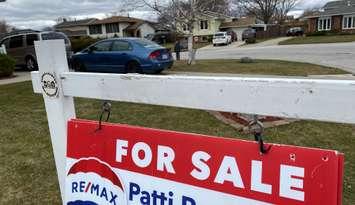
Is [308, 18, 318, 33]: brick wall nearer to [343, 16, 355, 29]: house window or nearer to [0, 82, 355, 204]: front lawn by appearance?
[343, 16, 355, 29]: house window

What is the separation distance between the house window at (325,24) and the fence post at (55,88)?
57.2 meters

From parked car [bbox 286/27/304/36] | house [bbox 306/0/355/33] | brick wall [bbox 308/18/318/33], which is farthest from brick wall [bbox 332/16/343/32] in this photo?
parked car [bbox 286/27/304/36]

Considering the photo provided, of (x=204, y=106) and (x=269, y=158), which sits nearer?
(x=269, y=158)

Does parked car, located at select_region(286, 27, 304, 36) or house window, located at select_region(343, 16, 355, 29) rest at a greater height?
house window, located at select_region(343, 16, 355, 29)

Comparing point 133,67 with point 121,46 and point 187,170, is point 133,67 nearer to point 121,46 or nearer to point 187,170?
point 121,46

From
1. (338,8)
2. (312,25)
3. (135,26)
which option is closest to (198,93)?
(338,8)

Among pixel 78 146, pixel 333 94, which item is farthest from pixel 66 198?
pixel 333 94

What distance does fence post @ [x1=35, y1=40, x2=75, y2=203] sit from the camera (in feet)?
6.30

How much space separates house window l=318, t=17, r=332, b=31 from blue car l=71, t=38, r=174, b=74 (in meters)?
46.3

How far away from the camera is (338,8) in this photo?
53250 mm

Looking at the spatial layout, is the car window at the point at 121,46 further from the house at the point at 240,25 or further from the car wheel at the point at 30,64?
the house at the point at 240,25

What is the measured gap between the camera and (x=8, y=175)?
4289 mm

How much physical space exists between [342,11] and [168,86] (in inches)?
2215

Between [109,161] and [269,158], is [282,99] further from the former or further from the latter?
[109,161]
